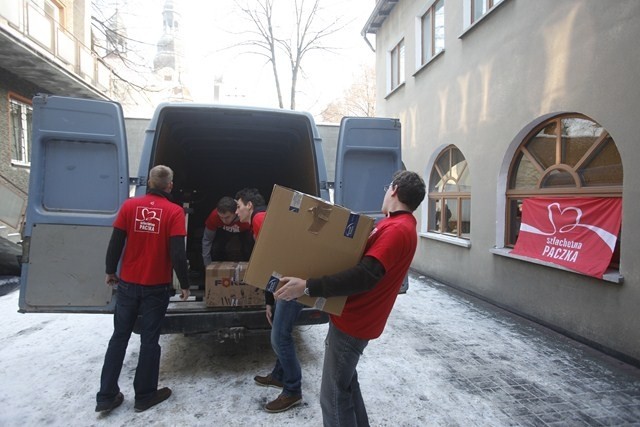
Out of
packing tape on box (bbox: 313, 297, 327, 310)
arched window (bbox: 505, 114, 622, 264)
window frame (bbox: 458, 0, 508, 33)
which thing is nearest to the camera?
packing tape on box (bbox: 313, 297, 327, 310)

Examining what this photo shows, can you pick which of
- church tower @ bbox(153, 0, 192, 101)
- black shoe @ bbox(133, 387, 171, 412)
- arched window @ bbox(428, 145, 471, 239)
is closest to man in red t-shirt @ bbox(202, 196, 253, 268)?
black shoe @ bbox(133, 387, 171, 412)

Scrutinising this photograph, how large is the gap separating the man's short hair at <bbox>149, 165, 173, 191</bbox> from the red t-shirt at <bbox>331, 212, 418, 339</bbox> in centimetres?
179

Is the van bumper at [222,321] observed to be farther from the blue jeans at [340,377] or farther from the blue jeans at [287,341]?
the blue jeans at [340,377]

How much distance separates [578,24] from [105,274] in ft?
19.1

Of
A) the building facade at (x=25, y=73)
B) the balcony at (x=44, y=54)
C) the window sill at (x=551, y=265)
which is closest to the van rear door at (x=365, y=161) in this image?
the window sill at (x=551, y=265)

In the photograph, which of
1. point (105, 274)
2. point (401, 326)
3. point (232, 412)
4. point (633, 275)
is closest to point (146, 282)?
point (105, 274)

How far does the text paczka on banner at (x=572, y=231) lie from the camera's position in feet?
14.3

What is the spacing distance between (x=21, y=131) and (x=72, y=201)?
342 inches

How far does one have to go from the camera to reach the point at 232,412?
299 cm

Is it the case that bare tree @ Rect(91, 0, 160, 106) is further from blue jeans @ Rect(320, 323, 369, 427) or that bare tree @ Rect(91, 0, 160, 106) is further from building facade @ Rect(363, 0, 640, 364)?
blue jeans @ Rect(320, 323, 369, 427)

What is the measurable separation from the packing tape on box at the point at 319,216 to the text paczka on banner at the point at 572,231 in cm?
396

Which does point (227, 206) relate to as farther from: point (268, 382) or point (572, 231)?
point (572, 231)

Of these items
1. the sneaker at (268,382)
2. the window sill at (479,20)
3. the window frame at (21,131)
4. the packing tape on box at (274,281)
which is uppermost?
the window sill at (479,20)

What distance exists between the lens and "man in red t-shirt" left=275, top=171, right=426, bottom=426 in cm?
183
